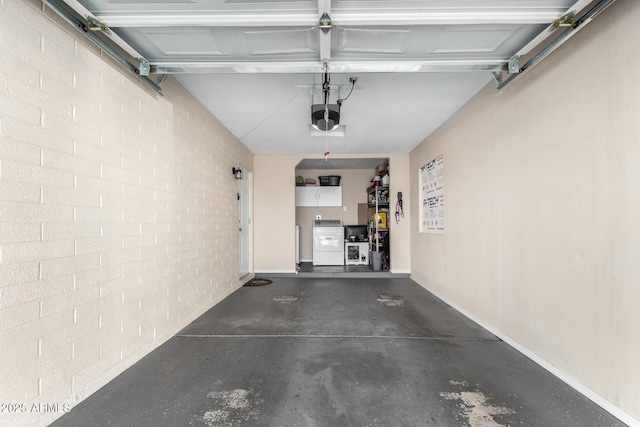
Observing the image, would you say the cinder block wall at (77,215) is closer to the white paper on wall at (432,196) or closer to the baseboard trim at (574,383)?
the baseboard trim at (574,383)

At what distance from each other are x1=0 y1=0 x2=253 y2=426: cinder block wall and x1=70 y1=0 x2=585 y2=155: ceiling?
0.37 metres

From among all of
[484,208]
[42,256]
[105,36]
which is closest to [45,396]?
[42,256]

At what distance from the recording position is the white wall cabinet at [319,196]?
6.83 m

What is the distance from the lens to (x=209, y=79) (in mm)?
2648

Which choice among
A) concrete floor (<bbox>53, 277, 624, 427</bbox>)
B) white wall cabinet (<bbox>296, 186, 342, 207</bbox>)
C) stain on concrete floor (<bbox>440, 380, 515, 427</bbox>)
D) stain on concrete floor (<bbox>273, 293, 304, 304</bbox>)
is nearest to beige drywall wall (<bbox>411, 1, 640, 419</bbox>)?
concrete floor (<bbox>53, 277, 624, 427</bbox>)

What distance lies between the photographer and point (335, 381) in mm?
1881

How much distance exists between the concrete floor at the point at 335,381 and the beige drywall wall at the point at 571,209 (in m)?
0.27

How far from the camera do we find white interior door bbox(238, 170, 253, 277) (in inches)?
195

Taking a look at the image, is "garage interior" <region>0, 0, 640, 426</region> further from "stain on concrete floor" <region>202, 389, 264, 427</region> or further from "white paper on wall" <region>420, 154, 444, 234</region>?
"white paper on wall" <region>420, 154, 444, 234</region>

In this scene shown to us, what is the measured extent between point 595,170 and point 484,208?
119 cm

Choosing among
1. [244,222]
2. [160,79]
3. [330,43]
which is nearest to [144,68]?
[160,79]

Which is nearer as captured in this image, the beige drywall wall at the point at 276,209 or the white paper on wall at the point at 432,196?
the white paper on wall at the point at 432,196

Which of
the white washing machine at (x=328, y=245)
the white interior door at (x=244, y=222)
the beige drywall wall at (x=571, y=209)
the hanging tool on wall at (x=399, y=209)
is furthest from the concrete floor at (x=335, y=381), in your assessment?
the white washing machine at (x=328, y=245)

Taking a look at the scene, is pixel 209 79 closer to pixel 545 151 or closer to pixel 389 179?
pixel 545 151
